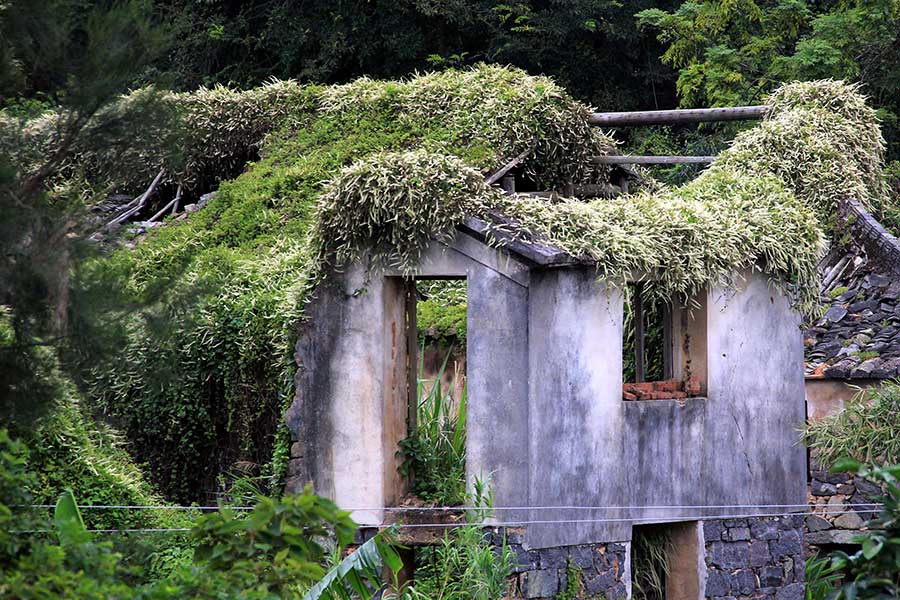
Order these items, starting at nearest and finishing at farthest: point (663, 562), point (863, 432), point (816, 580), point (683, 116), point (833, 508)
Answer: point (663, 562) < point (863, 432) < point (816, 580) < point (833, 508) < point (683, 116)

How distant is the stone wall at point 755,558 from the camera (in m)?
10.8

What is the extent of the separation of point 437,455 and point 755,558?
121 inches

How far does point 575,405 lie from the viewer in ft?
32.0

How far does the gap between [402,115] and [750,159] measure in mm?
3866

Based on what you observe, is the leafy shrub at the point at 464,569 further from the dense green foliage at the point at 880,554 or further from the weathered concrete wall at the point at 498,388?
the dense green foliage at the point at 880,554

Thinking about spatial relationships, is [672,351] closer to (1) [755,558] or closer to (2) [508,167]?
(1) [755,558]

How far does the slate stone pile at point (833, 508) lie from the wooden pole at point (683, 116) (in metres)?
3.95

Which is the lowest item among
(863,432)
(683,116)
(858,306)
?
(863,432)

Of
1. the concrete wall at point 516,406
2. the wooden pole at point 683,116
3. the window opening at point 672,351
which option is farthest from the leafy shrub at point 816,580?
the wooden pole at point 683,116

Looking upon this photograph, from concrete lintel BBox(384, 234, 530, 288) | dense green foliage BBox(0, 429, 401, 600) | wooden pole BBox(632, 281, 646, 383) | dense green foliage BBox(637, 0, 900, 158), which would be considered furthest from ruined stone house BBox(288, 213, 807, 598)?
dense green foliage BBox(637, 0, 900, 158)

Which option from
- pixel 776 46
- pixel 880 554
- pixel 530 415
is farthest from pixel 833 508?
pixel 776 46

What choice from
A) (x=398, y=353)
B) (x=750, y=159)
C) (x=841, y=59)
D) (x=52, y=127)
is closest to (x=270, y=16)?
(x=841, y=59)

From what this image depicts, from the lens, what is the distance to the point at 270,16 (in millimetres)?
21156

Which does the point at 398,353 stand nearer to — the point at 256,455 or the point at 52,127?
the point at 256,455
